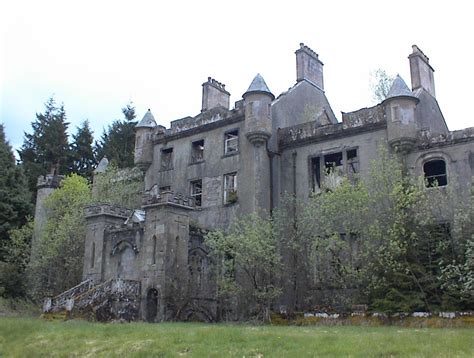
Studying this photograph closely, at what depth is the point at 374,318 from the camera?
19.7 meters

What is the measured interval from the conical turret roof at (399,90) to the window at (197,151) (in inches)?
447

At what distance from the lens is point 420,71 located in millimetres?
30484

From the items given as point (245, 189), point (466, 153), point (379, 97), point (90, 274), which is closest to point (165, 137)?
point (245, 189)

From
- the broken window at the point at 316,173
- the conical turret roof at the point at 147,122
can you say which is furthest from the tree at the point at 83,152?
the broken window at the point at 316,173

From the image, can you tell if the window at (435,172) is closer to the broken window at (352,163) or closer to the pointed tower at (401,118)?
the pointed tower at (401,118)

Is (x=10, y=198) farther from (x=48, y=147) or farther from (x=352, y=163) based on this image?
(x=352, y=163)

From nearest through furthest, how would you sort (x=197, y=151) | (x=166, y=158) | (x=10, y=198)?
(x=197, y=151)
(x=166, y=158)
(x=10, y=198)

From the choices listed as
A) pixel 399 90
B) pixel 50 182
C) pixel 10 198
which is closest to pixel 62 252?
pixel 50 182

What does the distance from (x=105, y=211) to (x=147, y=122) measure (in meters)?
7.87

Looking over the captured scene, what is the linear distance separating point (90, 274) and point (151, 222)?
205 inches

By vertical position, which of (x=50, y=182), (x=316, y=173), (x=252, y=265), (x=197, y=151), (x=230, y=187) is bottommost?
(x=252, y=265)

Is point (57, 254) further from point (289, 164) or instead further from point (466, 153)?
point (466, 153)

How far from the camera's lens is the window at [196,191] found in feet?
105

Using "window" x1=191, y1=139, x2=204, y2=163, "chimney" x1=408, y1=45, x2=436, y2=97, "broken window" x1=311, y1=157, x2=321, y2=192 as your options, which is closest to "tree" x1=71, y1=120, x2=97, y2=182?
"window" x1=191, y1=139, x2=204, y2=163
